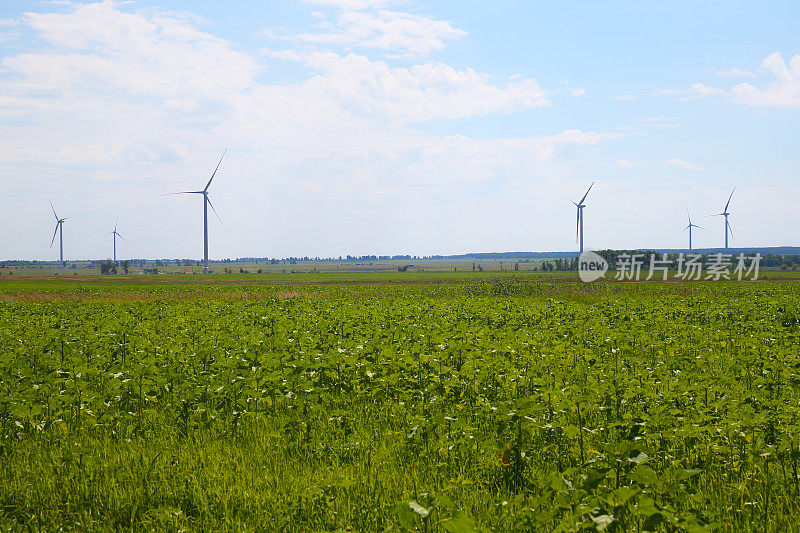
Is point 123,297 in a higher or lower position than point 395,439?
higher

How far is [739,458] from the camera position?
7.04 m

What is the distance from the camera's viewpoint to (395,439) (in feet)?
27.1

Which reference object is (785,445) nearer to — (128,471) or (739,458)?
(739,458)

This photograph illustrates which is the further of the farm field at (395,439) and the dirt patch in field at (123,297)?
the dirt patch in field at (123,297)

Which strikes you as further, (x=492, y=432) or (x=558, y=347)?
(x=558, y=347)

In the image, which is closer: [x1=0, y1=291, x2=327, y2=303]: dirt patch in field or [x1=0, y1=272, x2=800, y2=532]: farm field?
[x1=0, y1=272, x2=800, y2=532]: farm field

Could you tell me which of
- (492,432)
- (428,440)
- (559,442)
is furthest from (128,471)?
(559,442)

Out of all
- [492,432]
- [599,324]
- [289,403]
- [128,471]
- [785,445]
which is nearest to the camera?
[785,445]

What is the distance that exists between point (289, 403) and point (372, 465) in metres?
3.10

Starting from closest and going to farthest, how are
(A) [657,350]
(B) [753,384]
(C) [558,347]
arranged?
1. (B) [753,384]
2. (C) [558,347]
3. (A) [657,350]

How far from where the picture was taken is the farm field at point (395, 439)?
5.68m

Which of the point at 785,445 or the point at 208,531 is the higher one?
the point at 785,445

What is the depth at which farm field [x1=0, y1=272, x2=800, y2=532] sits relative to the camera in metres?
5.68

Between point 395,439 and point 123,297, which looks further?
point 123,297
